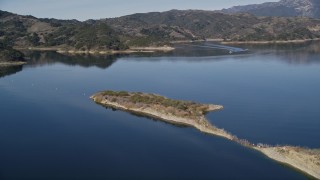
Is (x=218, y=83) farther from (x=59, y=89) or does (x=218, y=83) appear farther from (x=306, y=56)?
(x=306, y=56)

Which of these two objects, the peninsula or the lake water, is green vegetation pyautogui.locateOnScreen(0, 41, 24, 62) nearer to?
the lake water

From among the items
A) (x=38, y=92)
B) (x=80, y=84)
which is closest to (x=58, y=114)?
(x=38, y=92)

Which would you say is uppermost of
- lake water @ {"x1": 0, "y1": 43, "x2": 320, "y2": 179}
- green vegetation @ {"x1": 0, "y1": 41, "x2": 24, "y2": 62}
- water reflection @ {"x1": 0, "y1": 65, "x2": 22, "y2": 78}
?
green vegetation @ {"x1": 0, "y1": 41, "x2": 24, "y2": 62}

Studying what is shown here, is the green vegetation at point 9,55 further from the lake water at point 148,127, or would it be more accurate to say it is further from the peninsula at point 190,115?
the peninsula at point 190,115

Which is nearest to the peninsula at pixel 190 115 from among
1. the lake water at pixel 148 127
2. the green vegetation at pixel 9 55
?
the lake water at pixel 148 127

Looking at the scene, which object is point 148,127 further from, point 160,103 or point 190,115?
point 160,103

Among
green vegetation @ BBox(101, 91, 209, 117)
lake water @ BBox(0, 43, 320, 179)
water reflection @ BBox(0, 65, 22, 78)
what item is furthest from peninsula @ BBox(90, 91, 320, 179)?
water reflection @ BBox(0, 65, 22, 78)
